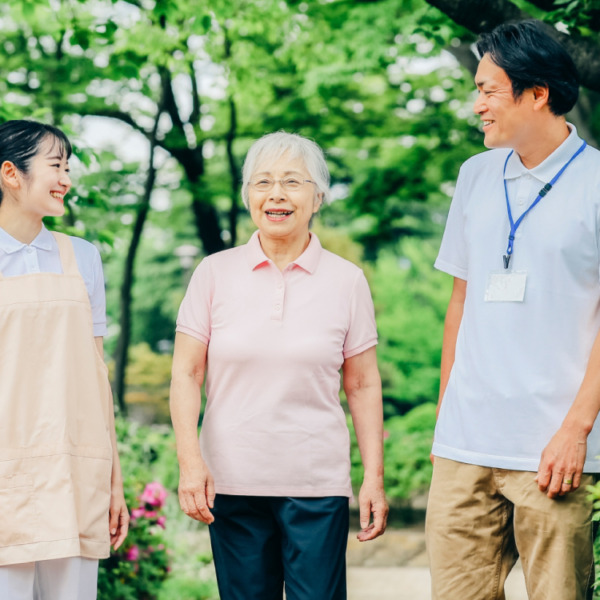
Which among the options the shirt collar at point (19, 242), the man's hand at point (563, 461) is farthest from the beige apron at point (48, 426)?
the man's hand at point (563, 461)

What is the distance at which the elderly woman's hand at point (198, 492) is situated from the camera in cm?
283

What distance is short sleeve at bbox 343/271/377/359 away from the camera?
302cm

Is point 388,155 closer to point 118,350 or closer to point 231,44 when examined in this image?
point 231,44

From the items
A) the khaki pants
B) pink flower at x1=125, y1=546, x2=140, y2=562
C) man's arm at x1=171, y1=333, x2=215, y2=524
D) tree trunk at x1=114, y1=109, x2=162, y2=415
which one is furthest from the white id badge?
tree trunk at x1=114, y1=109, x2=162, y2=415

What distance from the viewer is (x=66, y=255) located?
2803 mm

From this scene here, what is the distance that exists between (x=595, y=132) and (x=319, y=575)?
318 inches

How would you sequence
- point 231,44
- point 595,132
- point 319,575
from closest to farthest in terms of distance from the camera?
1. point 319,575
2. point 595,132
3. point 231,44

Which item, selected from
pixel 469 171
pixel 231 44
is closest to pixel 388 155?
pixel 231 44

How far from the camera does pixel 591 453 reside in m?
2.63

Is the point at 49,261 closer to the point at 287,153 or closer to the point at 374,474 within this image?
the point at 287,153

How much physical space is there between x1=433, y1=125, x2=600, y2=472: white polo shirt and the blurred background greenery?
5.26 feet

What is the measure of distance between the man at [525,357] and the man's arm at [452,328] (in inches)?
6.1

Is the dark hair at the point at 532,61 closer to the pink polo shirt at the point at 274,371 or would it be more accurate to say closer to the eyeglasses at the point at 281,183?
the eyeglasses at the point at 281,183

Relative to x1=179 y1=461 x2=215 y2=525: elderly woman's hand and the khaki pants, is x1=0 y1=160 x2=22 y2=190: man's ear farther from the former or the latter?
the khaki pants
